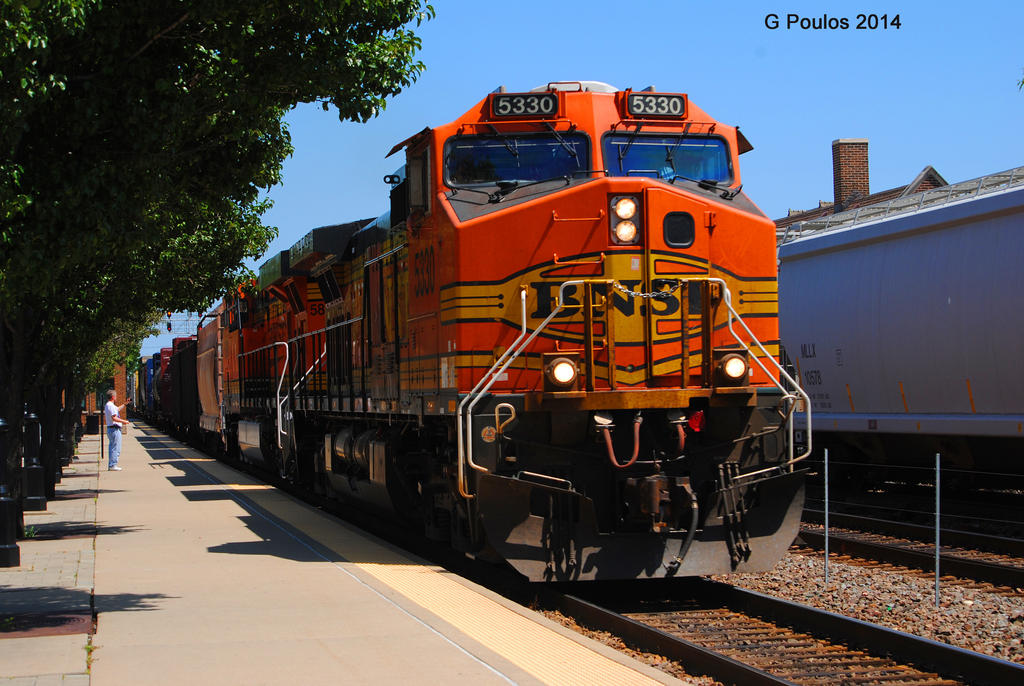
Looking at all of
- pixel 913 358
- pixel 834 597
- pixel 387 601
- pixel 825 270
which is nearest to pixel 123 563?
pixel 387 601

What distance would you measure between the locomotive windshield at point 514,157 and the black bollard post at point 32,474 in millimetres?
10854

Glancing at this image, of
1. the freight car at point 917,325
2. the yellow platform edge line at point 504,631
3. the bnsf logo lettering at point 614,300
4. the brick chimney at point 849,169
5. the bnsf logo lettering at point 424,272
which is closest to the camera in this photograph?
the yellow platform edge line at point 504,631

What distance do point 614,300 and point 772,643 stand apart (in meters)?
3.00

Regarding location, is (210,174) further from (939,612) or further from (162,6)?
(939,612)

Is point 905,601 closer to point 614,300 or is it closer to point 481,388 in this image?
point 614,300

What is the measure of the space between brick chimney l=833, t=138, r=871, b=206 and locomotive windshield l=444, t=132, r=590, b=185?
30860 mm

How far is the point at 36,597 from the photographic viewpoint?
9625 mm

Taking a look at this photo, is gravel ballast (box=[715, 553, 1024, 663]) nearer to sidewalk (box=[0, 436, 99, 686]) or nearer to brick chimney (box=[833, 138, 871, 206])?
sidewalk (box=[0, 436, 99, 686])

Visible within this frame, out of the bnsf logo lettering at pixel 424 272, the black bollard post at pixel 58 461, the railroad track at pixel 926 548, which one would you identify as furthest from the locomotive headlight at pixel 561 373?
the black bollard post at pixel 58 461

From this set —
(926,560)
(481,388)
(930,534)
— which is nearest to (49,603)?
(481,388)

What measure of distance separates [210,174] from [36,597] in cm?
411

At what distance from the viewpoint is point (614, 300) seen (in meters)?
9.32

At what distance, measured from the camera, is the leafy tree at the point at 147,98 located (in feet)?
26.0

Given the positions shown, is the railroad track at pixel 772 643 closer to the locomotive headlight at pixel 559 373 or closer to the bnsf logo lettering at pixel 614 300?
the locomotive headlight at pixel 559 373
